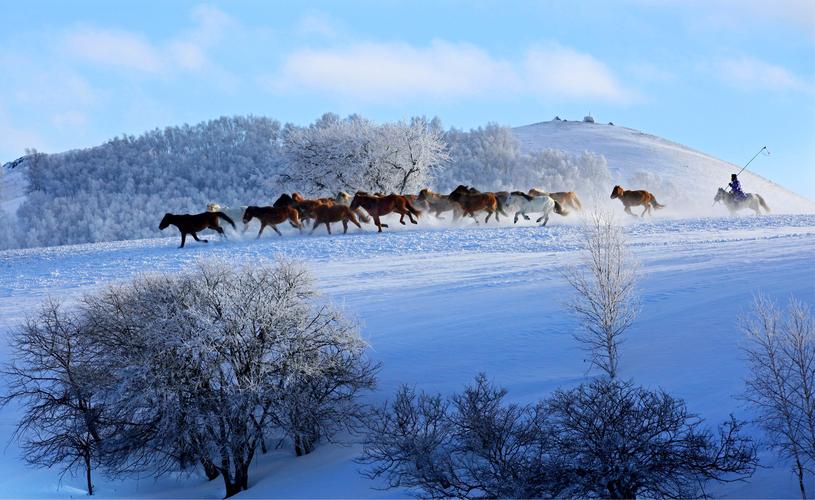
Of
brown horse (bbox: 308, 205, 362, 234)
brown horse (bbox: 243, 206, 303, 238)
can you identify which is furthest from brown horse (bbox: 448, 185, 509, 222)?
brown horse (bbox: 243, 206, 303, 238)

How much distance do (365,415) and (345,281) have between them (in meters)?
9.06

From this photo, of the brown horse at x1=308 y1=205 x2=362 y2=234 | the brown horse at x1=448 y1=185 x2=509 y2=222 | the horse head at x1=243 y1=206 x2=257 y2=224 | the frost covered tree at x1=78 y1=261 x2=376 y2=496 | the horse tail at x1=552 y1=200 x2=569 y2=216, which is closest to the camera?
the frost covered tree at x1=78 y1=261 x2=376 y2=496

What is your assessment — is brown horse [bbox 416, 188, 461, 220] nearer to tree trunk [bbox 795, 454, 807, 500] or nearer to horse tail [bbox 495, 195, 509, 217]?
horse tail [bbox 495, 195, 509, 217]

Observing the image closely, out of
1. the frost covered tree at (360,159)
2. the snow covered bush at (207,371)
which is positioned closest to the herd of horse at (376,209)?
the frost covered tree at (360,159)

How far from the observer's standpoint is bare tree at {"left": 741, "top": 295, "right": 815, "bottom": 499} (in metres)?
14.1

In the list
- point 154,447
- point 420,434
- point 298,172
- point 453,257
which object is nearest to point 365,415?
point 420,434

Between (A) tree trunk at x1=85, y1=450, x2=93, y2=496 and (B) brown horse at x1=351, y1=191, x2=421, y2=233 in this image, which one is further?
(B) brown horse at x1=351, y1=191, x2=421, y2=233

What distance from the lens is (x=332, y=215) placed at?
3834cm

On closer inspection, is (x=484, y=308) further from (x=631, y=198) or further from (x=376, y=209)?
(x=631, y=198)

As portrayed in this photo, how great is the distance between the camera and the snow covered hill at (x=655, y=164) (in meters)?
85.2

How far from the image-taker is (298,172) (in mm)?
57156

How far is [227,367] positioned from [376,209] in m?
20.3

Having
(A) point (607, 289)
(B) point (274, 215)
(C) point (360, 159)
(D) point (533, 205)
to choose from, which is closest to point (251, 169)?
(C) point (360, 159)

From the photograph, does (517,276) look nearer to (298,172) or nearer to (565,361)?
(565,361)
